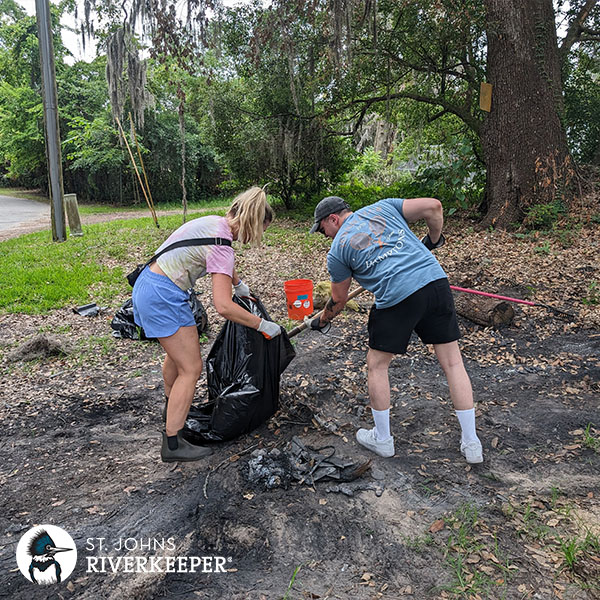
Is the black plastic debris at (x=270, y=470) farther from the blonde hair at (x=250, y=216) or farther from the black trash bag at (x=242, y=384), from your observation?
the blonde hair at (x=250, y=216)

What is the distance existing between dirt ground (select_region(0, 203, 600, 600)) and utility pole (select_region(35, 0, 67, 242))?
5.27m

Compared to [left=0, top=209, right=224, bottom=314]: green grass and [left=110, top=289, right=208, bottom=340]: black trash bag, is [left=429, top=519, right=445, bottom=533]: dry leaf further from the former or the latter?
[left=0, top=209, right=224, bottom=314]: green grass

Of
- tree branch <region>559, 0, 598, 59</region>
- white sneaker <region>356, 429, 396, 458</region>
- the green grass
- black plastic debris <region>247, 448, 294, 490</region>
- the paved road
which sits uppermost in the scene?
tree branch <region>559, 0, 598, 59</region>

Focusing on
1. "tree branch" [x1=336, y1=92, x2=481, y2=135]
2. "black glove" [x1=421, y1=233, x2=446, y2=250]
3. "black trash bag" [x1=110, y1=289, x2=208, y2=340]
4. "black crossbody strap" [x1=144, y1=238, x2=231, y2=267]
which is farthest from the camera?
"tree branch" [x1=336, y1=92, x2=481, y2=135]

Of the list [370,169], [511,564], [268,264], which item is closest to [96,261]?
[268,264]

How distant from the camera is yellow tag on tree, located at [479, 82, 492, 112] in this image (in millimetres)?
6976

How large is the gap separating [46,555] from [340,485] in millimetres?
1336

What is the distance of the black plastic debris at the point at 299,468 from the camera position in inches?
98.0

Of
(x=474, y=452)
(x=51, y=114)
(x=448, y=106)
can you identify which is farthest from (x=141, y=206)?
(x=474, y=452)

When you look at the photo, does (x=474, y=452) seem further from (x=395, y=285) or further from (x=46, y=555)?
(x=46, y=555)

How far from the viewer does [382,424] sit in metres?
2.69

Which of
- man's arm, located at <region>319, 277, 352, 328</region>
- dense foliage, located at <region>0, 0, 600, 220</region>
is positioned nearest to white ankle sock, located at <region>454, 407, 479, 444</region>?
man's arm, located at <region>319, 277, 352, 328</region>

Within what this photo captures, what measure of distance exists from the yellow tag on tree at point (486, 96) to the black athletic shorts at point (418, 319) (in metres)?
5.60

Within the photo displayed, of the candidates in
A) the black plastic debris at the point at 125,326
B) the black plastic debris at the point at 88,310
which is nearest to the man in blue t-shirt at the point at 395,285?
the black plastic debris at the point at 125,326
